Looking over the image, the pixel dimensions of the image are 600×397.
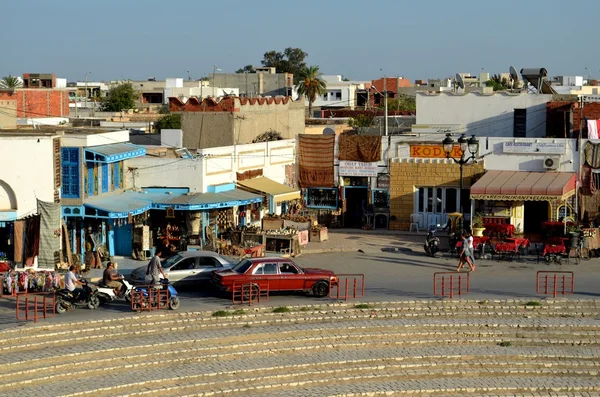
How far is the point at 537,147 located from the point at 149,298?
61.8 ft

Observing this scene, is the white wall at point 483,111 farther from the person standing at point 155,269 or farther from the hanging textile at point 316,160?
the person standing at point 155,269

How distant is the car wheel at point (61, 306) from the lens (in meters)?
23.9

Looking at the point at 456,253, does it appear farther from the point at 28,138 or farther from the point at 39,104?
the point at 39,104

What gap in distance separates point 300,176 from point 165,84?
68053mm

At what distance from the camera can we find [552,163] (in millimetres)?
37969

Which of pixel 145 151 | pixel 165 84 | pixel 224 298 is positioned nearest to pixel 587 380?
pixel 224 298

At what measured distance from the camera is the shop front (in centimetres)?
3597

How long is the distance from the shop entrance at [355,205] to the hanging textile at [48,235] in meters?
15.2

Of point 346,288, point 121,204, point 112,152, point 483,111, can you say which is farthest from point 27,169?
point 483,111

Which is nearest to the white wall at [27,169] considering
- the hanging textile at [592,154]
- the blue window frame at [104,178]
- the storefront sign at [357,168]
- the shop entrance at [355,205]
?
the blue window frame at [104,178]

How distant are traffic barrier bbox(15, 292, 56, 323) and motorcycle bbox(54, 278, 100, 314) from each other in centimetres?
13

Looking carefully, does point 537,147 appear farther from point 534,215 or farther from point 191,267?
point 191,267

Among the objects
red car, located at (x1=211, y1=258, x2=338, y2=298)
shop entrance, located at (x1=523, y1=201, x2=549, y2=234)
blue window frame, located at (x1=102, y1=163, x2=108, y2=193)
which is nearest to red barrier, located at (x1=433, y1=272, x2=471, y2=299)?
red car, located at (x1=211, y1=258, x2=338, y2=298)

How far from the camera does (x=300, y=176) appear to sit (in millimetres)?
41562
